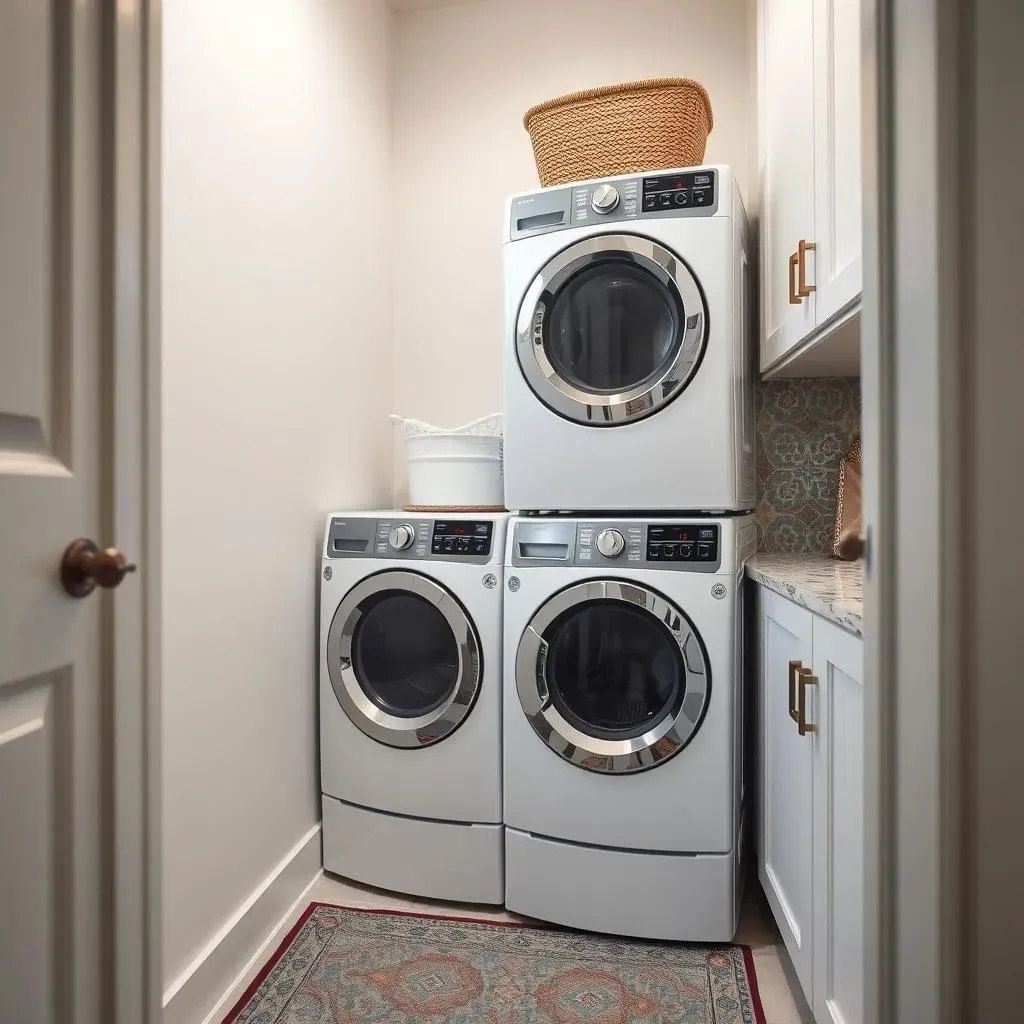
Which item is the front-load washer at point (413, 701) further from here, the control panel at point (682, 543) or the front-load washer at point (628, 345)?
the control panel at point (682, 543)

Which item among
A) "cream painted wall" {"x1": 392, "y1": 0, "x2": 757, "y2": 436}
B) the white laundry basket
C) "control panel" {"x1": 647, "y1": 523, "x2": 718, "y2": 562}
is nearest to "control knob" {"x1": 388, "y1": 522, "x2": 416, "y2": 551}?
the white laundry basket

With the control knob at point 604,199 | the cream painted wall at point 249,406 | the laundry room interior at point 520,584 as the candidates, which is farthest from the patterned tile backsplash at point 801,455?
the cream painted wall at point 249,406

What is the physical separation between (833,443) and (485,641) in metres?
1.23

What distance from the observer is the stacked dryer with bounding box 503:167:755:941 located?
5.66 feet

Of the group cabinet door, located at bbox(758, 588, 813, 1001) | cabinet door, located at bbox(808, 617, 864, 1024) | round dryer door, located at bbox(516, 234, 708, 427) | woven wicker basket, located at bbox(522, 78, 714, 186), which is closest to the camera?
cabinet door, located at bbox(808, 617, 864, 1024)

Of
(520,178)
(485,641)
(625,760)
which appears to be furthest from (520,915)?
(520,178)

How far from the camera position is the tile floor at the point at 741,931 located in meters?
1.53

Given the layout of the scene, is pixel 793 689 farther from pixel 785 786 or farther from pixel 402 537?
pixel 402 537

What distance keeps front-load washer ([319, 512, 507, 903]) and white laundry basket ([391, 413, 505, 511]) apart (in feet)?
0.77

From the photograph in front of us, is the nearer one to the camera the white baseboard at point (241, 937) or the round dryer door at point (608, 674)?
the white baseboard at point (241, 937)

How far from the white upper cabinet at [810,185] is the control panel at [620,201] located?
0.65 feet
